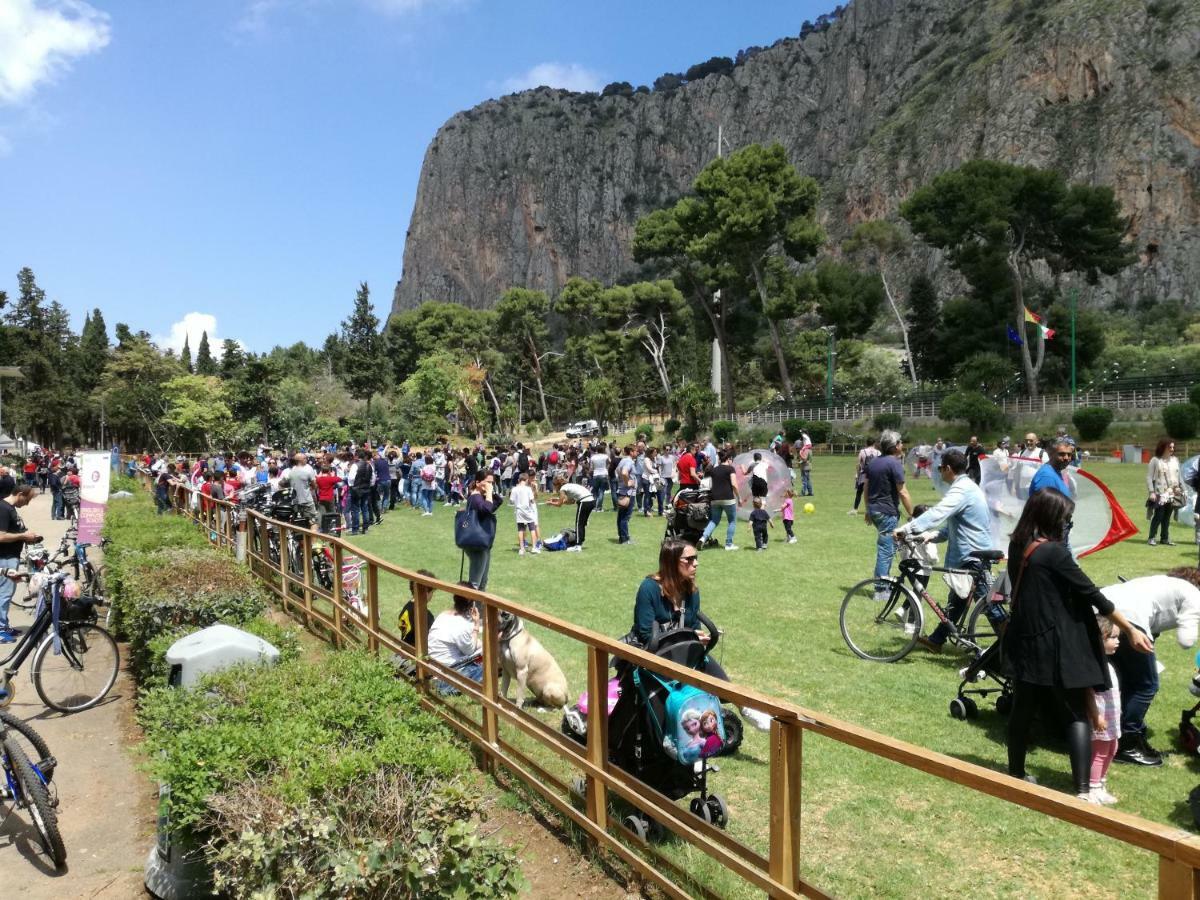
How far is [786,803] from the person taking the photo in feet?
7.80

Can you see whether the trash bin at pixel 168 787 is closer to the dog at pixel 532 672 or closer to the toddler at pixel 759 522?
the dog at pixel 532 672

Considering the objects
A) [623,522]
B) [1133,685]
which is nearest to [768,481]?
[623,522]

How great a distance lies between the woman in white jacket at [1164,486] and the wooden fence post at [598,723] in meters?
11.3

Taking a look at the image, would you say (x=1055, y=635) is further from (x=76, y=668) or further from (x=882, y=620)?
(x=76, y=668)

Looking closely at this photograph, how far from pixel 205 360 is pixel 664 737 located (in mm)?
102528

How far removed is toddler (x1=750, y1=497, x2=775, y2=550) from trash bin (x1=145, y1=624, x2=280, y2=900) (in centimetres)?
859

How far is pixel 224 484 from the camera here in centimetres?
1684

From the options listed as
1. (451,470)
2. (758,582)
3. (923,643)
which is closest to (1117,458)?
(451,470)

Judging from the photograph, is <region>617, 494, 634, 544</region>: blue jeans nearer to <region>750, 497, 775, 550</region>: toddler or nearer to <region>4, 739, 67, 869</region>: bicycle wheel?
<region>750, 497, 775, 550</region>: toddler

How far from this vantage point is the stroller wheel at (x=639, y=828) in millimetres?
3240

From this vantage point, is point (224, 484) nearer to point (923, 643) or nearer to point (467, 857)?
point (923, 643)

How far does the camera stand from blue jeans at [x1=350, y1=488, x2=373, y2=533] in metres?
17.1

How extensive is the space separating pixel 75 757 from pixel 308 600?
241cm

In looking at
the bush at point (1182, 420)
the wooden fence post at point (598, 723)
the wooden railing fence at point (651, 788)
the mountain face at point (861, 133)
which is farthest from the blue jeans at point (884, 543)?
the mountain face at point (861, 133)
